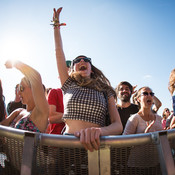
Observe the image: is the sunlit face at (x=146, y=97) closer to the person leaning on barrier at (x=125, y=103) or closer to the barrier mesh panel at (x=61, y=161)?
the person leaning on barrier at (x=125, y=103)

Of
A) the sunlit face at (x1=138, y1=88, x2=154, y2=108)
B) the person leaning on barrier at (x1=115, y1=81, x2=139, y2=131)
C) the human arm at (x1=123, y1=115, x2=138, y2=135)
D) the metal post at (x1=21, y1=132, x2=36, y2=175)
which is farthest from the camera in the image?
the person leaning on barrier at (x1=115, y1=81, x2=139, y2=131)

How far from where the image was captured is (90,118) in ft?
5.58

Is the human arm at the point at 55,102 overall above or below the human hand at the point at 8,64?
below

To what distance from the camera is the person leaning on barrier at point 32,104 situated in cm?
145

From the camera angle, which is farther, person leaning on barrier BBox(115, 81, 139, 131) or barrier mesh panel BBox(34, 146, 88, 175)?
person leaning on barrier BBox(115, 81, 139, 131)

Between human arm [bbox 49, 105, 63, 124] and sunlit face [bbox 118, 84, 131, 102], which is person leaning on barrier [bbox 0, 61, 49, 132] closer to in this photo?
human arm [bbox 49, 105, 63, 124]

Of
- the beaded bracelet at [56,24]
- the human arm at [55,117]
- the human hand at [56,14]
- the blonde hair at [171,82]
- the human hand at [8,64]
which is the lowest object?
the human arm at [55,117]

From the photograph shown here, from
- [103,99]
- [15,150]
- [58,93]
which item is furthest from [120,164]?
[58,93]

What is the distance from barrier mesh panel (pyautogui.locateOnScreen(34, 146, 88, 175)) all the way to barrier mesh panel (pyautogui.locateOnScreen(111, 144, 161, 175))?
12cm

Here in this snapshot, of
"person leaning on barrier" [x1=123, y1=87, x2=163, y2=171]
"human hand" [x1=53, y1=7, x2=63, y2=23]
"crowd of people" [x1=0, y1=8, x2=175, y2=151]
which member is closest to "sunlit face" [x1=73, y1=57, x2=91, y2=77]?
"crowd of people" [x1=0, y1=8, x2=175, y2=151]

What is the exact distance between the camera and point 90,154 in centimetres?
76

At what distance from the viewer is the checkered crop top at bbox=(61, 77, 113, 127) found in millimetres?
1711

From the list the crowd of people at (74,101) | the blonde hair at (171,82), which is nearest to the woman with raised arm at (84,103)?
the crowd of people at (74,101)

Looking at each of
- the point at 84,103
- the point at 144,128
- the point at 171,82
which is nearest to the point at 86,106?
the point at 84,103
